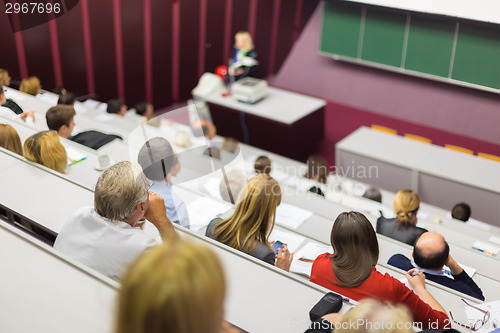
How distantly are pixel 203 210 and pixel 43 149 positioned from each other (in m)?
1.09

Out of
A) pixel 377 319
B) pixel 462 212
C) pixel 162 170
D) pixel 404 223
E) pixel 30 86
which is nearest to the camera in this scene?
pixel 377 319

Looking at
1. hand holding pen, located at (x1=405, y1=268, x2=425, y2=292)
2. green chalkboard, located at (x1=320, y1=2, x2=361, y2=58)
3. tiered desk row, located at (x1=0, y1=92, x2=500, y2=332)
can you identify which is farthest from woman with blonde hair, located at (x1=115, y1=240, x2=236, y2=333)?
green chalkboard, located at (x1=320, y1=2, x2=361, y2=58)

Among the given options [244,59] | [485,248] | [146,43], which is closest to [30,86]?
[146,43]

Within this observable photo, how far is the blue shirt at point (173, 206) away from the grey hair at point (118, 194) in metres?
0.71

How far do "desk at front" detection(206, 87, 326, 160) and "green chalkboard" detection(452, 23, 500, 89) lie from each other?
88.5 inches

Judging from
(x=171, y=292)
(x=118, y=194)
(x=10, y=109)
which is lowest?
(x=10, y=109)

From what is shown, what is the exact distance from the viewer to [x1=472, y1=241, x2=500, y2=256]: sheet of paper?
399 centimetres

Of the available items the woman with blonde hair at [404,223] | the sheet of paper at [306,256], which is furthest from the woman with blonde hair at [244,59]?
the sheet of paper at [306,256]

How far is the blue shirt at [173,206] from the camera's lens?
311 centimetres

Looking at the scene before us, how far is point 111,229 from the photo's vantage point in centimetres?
233

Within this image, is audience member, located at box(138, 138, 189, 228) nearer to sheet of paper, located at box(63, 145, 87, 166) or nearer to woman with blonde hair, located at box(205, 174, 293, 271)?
woman with blonde hair, located at box(205, 174, 293, 271)

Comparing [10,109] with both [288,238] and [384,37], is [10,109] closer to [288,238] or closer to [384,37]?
[288,238]

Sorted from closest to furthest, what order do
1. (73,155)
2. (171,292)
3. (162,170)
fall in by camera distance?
(171,292) < (162,170) < (73,155)

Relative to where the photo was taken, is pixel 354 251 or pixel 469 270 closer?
pixel 354 251
